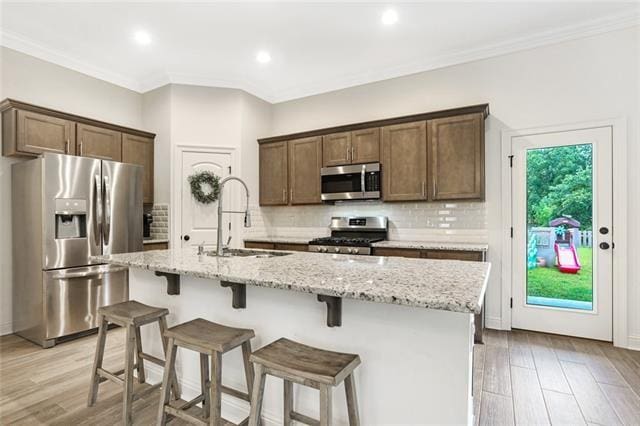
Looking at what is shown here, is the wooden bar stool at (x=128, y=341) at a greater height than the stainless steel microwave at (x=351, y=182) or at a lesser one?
lesser

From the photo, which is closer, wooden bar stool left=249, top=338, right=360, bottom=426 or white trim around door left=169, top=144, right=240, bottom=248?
wooden bar stool left=249, top=338, right=360, bottom=426

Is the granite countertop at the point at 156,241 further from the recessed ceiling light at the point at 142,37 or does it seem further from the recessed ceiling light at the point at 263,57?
Result: the recessed ceiling light at the point at 263,57

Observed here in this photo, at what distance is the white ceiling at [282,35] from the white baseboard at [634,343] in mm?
2872

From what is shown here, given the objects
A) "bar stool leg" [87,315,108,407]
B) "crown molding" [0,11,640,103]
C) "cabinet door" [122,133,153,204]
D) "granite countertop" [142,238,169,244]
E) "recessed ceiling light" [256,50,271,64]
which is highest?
"recessed ceiling light" [256,50,271,64]

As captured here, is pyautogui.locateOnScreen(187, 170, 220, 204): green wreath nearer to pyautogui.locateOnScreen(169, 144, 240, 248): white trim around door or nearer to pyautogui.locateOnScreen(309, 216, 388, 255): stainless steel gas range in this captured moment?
pyautogui.locateOnScreen(169, 144, 240, 248): white trim around door

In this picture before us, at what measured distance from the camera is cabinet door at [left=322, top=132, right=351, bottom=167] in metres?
4.11

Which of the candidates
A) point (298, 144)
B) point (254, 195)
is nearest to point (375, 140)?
point (298, 144)

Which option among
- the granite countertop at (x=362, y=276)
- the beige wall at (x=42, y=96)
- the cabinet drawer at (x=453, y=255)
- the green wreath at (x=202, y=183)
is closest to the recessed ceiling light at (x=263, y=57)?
the green wreath at (x=202, y=183)

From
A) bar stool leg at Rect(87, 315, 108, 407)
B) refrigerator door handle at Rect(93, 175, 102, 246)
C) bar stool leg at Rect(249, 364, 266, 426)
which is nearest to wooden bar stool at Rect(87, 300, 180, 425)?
bar stool leg at Rect(87, 315, 108, 407)

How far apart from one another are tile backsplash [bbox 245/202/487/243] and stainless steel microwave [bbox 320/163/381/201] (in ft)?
1.12

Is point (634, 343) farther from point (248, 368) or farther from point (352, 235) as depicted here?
point (248, 368)

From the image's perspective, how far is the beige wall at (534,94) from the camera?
302 cm

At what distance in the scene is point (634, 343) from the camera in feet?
9.64

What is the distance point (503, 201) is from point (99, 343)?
3.80 m
